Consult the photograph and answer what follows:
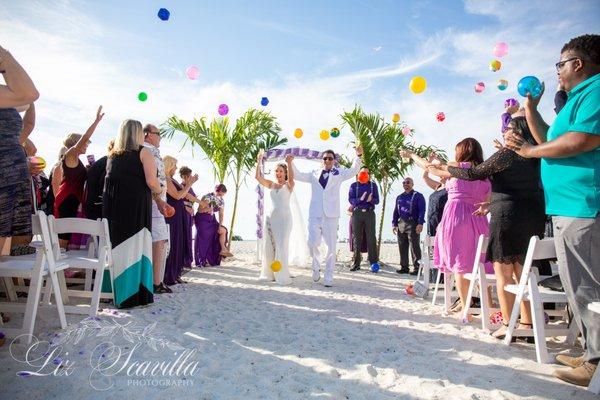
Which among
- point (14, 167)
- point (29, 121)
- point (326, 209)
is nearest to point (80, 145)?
point (29, 121)

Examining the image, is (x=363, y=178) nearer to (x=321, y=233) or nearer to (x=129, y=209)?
(x=321, y=233)

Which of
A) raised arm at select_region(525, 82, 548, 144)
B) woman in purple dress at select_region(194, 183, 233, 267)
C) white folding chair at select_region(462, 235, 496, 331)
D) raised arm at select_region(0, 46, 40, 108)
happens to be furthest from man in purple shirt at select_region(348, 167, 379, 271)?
raised arm at select_region(0, 46, 40, 108)

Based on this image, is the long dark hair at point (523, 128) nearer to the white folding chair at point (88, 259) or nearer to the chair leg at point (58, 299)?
the white folding chair at point (88, 259)

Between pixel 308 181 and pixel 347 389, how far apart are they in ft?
17.4

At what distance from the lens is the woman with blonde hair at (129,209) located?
4.30m

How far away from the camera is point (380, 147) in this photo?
12023 mm

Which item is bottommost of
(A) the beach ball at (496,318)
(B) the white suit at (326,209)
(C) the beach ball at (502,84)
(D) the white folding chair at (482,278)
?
(A) the beach ball at (496,318)

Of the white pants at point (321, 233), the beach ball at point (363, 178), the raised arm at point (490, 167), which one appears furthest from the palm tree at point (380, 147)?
the raised arm at point (490, 167)

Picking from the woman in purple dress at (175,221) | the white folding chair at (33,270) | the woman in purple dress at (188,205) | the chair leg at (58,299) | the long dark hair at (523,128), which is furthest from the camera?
the woman in purple dress at (188,205)

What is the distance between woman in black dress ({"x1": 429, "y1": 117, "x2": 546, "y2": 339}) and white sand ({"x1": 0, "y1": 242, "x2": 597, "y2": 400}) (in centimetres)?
78

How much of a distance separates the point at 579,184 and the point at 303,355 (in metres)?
2.33

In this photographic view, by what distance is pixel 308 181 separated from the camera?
757cm

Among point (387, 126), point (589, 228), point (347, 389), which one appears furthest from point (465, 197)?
point (387, 126)

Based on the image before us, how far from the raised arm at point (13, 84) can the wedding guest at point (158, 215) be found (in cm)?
194
